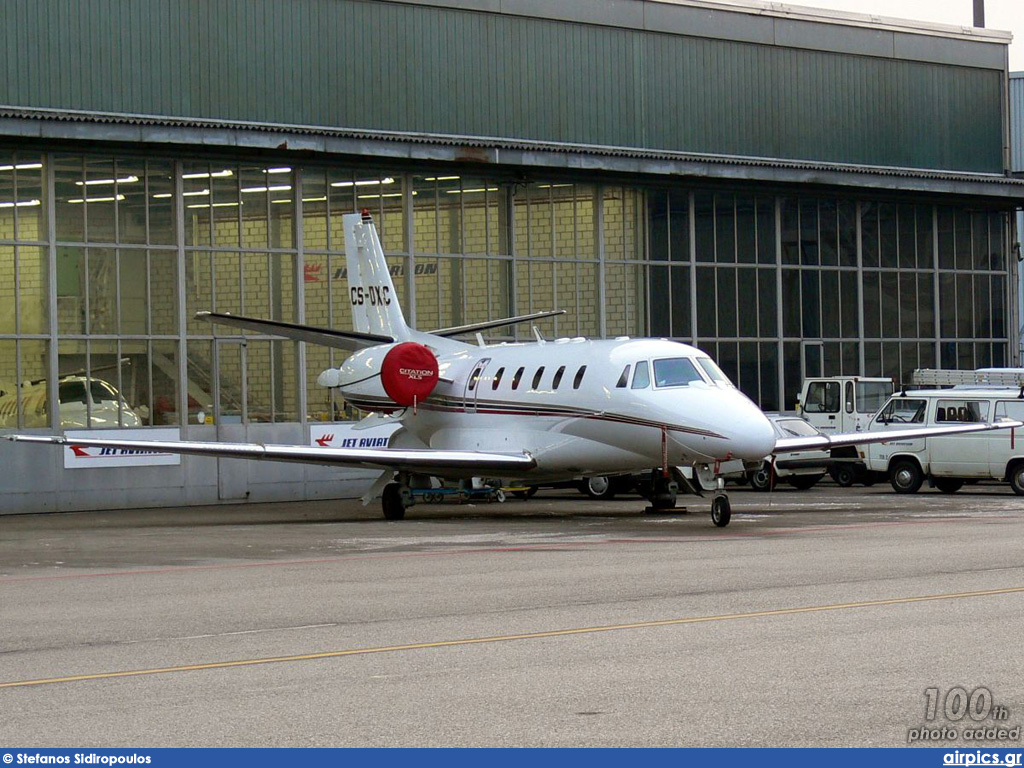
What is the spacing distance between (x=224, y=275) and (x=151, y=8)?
19.3 ft

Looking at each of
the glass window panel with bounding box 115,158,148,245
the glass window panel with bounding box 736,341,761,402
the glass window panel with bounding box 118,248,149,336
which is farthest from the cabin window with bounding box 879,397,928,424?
the glass window panel with bounding box 115,158,148,245

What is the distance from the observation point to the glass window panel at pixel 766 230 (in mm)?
43781

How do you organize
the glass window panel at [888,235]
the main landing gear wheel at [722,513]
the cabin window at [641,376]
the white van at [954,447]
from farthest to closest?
the glass window panel at [888,235]
the white van at [954,447]
the cabin window at [641,376]
the main landing gear wheel at [722,513]

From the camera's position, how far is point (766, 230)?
43906 mm

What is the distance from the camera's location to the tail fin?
32.1 metres

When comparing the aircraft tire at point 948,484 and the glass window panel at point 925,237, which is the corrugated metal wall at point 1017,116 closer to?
the glass window panel at point 925,237

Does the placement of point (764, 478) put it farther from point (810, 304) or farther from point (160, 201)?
point (160, 201)

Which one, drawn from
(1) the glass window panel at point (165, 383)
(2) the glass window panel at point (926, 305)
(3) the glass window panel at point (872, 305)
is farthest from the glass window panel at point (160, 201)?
(2) the glass window panel at point (926, 305)

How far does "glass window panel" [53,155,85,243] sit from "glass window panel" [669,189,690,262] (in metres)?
15.9

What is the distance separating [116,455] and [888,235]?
936 inches

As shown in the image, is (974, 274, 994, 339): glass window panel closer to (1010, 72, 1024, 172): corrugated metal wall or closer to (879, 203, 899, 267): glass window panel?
(879, 203, 899, 267): glass window panel

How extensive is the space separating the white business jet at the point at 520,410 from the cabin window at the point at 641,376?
2cm

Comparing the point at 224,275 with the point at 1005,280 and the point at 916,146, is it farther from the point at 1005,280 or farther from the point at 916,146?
the point at 1005,280

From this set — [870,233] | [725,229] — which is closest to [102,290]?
[725,229]
